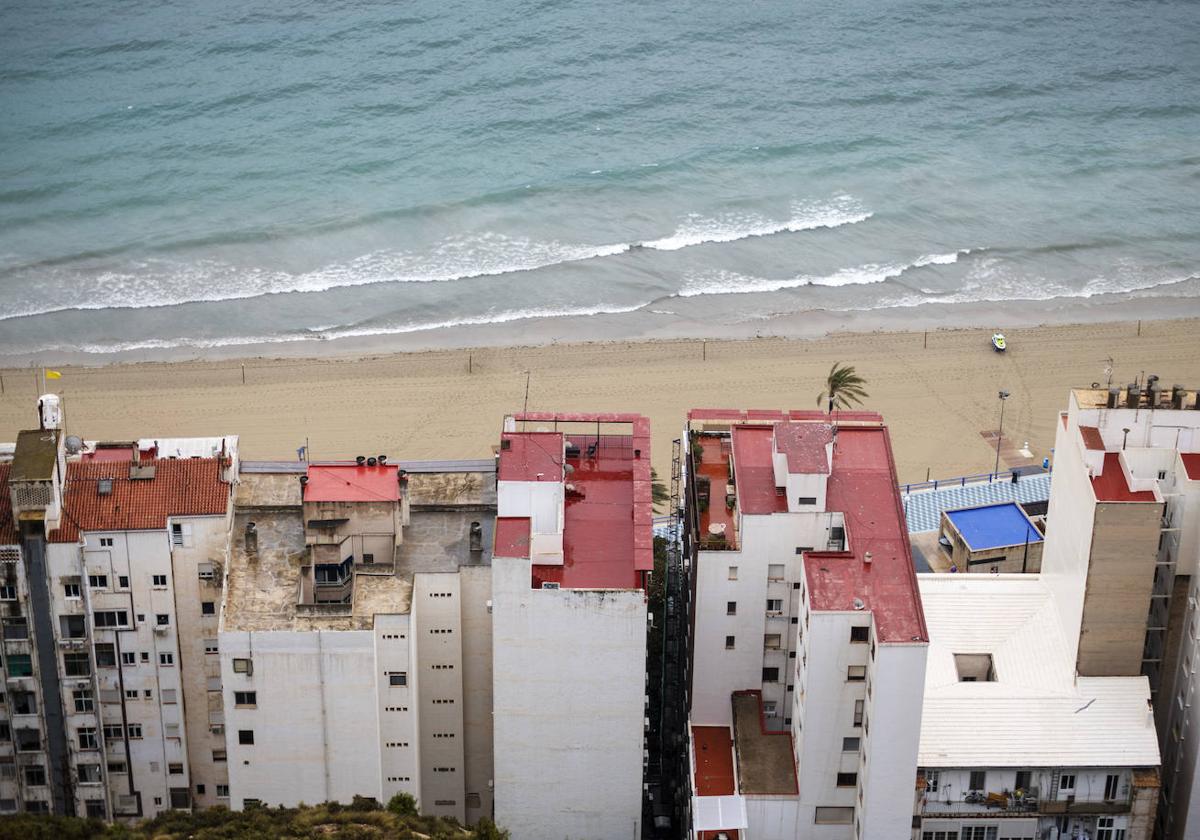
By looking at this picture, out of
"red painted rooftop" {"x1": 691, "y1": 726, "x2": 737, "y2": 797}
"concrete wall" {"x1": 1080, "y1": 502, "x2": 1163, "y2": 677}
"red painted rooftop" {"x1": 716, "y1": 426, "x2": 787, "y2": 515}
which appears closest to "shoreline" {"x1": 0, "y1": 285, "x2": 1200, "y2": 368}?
"red painted rooftop" {"x1": 716, "y1": 426, "x2": 787, "y2": 515}

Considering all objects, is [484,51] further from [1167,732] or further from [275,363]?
[1167,732]

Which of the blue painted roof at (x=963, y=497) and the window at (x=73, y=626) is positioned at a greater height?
the blue painted roof at (x=963, y=497)

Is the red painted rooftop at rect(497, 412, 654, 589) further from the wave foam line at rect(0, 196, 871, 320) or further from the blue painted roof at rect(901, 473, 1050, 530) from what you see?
the wave foam line at rect(0, 196, 871, 320)

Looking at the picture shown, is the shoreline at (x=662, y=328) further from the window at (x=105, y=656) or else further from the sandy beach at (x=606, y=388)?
the window at (x=105, y=656)

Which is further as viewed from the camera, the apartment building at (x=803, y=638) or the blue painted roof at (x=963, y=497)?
the blue painted roof at (x=963, y=497)

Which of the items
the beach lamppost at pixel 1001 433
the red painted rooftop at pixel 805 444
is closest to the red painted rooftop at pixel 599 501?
the red painted rooftop at pixel 805 444
